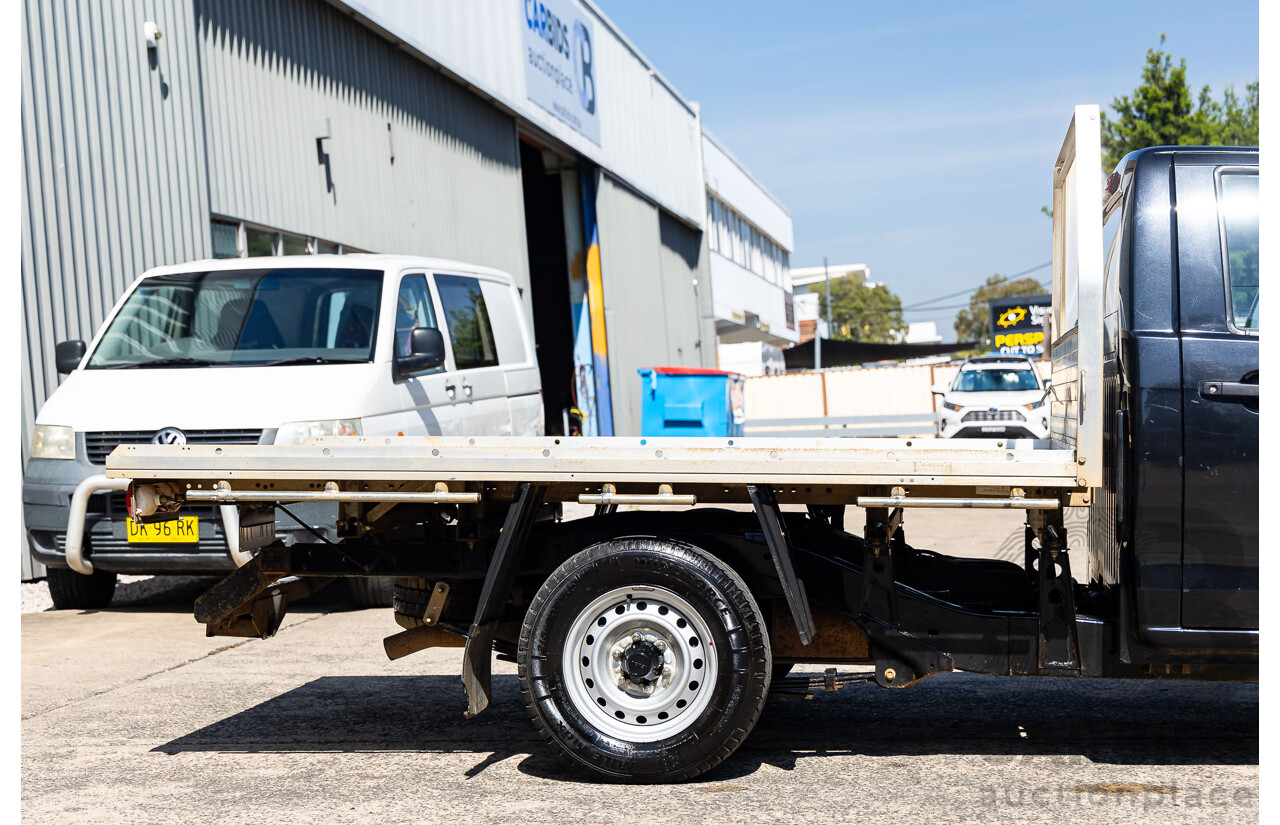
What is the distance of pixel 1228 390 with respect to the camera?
436 centimetres

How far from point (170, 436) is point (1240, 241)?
5819 mm

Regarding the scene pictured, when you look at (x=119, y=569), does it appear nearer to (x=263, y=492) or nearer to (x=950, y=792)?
(x=263, y=492)

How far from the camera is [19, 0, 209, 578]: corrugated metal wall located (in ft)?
34.0

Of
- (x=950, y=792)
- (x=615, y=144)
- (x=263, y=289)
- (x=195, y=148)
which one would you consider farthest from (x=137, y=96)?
(x=615, y=144)

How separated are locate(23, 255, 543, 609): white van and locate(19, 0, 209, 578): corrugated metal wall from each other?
204cm

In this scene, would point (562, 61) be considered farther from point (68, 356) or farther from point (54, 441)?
point (54, 441)

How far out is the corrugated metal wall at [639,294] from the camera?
84.6 ft

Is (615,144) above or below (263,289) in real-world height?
above

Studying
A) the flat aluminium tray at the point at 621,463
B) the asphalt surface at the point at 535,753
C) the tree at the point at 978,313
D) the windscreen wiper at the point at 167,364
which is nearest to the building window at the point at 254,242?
the windscreen wiper at the point at 167,364

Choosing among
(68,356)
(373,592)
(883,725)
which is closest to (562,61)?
(68,356)

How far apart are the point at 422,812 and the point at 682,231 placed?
31410 mm

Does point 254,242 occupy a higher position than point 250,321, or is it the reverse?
point 254,242

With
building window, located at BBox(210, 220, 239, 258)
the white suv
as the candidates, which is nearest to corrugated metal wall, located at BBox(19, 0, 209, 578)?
building window, located at BBox(210, 220, 239, 258)

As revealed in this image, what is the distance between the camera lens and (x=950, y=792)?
4.38 metres
